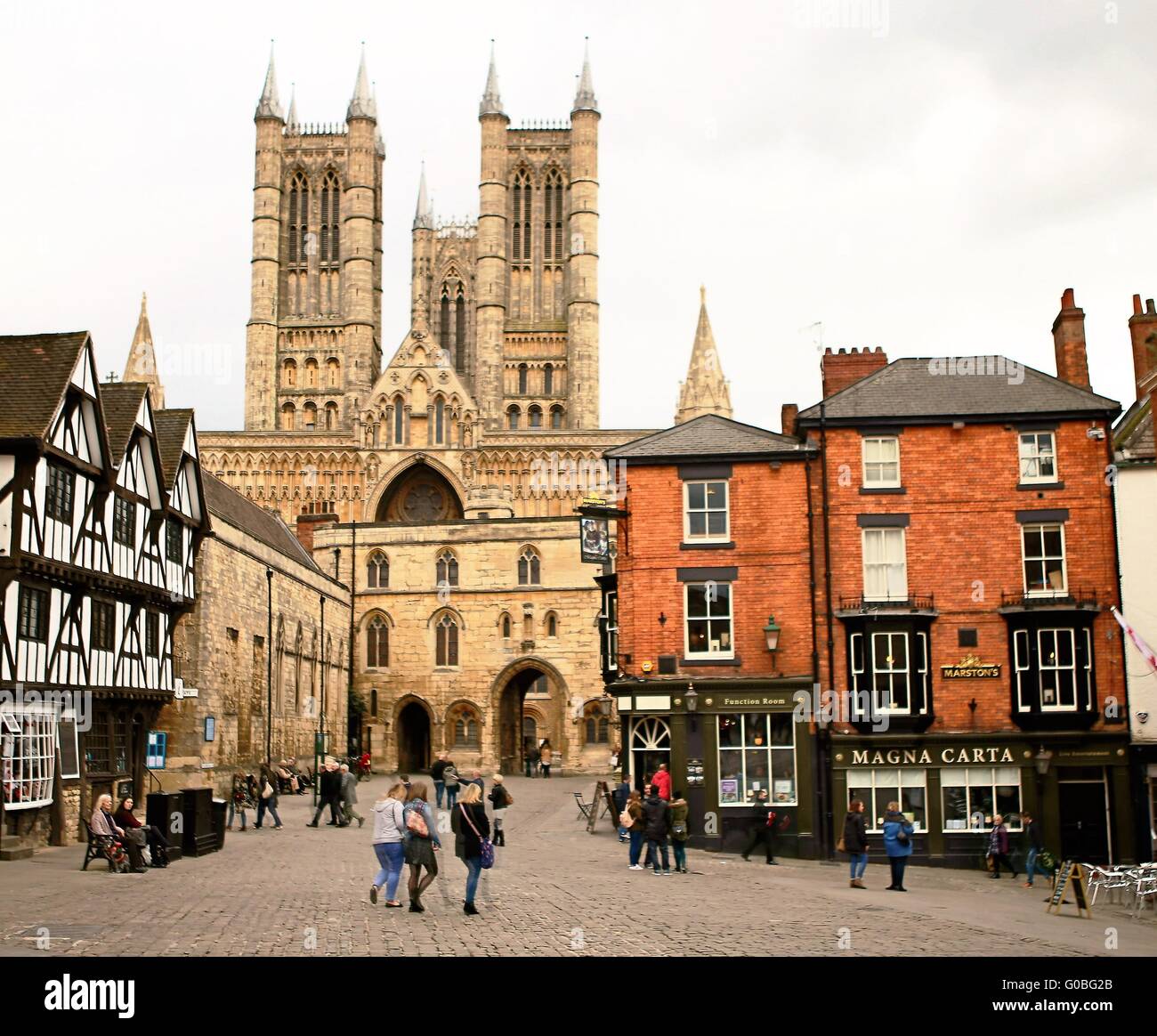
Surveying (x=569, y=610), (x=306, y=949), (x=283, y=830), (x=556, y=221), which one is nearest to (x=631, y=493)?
(x=283, y=830)

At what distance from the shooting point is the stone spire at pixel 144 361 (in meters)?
86.2

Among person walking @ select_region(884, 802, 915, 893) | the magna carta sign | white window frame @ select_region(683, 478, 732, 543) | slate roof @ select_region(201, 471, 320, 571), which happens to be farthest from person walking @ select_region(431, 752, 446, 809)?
person walking @ select_region(884, 802, 915, 893)

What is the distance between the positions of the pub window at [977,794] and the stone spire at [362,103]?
272 feet

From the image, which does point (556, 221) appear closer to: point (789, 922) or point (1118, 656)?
point (1118, 656)

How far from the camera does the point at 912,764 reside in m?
25.5

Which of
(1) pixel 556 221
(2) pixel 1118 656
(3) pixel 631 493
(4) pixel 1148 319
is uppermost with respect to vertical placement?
(1) pixel 556 221

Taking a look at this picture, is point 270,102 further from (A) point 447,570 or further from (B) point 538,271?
(A) point 447,570

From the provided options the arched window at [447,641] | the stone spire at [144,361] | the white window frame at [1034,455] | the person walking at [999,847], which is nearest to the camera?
the person walking at [999,847]

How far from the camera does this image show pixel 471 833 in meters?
14.0

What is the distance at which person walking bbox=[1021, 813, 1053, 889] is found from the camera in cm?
2298

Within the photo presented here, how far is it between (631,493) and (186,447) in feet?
35.1

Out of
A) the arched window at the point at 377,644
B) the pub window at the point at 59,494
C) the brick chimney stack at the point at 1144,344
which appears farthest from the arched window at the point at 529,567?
the pub window at the point at 59,494

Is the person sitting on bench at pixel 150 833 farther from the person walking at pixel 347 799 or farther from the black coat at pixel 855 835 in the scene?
the black coat at pixel 855 835
